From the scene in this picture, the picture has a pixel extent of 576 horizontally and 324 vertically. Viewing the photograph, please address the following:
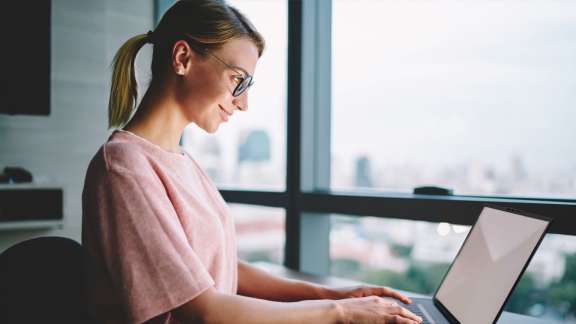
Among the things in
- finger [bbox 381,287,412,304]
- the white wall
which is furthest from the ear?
the white wall

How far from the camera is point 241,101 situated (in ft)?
3.76

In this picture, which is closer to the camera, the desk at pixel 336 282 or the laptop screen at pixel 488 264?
the laptop screen at pixel 488 264

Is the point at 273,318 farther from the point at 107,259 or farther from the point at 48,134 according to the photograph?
the point at 48,134

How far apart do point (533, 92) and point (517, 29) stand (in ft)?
0.72

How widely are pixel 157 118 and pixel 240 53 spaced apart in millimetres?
234

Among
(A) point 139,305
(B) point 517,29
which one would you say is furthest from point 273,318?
(B) point 517,29

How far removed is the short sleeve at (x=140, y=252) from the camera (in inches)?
33.5

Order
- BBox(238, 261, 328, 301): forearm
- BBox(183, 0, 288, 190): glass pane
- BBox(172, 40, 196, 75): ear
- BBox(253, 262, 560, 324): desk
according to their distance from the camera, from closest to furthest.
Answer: BBox(172, 40, 196, 75): ear → BBox(253, 262, 560, 324): desk → BBox(238, 261, 328, 301): forearm → BBox(183, 0, 288, 190): glass pane

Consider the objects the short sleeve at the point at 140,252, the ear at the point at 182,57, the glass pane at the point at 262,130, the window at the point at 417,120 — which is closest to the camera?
the short sleeve at the point at 140,252

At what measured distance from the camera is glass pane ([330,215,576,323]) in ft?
5.00

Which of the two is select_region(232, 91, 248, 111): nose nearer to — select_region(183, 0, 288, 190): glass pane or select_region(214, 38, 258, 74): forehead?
select_region(214, 38, 258, 74): forehead

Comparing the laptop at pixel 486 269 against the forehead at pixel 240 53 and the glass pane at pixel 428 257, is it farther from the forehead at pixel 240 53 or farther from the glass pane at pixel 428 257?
the forehead at pixel 240 53

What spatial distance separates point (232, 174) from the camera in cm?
258

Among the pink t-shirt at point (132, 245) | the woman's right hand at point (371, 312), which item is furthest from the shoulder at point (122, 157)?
the woman's right hand at point (371, 312)
